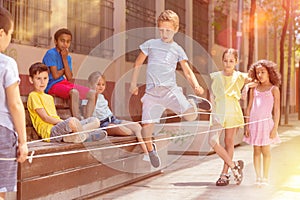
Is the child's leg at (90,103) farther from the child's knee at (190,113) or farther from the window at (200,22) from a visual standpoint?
the window at (200,22)

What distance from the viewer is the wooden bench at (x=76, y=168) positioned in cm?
475

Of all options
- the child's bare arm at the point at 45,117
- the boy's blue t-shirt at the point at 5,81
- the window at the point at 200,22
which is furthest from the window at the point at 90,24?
the boy's blue t-shirt at the point at 5,81

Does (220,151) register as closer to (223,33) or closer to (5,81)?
(5,81)

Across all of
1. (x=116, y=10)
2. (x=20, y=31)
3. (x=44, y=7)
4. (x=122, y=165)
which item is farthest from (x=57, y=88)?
(x=116, y=10)

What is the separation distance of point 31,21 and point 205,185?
6.48 meters

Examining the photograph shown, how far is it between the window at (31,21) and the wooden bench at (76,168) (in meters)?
4.87

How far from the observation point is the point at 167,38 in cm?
639

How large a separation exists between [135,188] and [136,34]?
12236 mm

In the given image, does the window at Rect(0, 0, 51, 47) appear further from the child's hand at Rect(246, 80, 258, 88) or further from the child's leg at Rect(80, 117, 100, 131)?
the child's hand at Rect(246, 80, 258, 88)

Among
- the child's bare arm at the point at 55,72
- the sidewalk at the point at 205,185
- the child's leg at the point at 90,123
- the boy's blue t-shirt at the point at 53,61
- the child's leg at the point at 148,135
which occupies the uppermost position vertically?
the boy's blue t-shirt at the point at 53,61

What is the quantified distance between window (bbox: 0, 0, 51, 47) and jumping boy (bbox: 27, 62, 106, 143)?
5.57 metres

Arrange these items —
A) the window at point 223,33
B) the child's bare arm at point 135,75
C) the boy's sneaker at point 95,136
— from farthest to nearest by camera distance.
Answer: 1. the window at point 223,33
2. the child's bare arm at point 135,75
3. the boy's sneaker at point 95,136

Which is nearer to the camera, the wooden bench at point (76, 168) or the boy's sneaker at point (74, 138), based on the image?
the wooden bench at point (76, 168)

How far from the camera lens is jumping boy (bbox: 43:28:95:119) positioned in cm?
681
